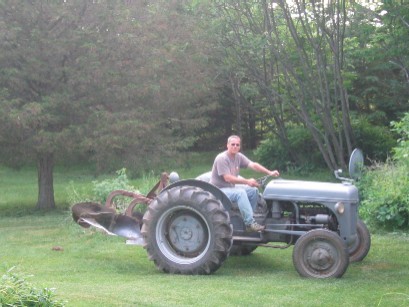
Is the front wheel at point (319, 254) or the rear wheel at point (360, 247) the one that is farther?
the rear wheel at point (360, 247)

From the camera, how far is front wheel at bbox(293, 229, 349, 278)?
30.9 feet

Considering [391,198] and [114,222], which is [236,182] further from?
[391,198]

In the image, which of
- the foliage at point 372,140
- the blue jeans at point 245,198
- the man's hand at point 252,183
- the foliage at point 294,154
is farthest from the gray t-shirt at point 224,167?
the foliage at point 294,154

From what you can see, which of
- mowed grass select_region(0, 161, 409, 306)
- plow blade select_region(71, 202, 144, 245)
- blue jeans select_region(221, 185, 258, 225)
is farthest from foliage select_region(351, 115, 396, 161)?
blue jeans select_region(221, 185, 258, 225)

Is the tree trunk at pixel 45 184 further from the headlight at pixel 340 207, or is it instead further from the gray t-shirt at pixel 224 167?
the headlight at pixel 340 207

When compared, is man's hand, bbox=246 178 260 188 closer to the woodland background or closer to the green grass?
the green grass

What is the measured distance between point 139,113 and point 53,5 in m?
3.23

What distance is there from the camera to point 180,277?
956 cm

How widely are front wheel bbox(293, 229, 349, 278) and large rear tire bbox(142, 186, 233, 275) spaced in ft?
2.96

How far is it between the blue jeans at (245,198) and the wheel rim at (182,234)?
487mm

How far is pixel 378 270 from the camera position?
995cm

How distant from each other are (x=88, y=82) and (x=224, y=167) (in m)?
8.70

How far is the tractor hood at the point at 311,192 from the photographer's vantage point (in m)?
9.83

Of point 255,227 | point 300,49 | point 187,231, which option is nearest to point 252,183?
point 255,227
